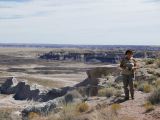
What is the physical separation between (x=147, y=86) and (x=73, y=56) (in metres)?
174

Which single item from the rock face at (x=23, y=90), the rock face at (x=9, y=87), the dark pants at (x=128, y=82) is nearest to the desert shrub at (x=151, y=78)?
the dark pants at (x=128, y=82)

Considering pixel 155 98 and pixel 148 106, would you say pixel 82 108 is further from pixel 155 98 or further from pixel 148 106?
pixel 155 98

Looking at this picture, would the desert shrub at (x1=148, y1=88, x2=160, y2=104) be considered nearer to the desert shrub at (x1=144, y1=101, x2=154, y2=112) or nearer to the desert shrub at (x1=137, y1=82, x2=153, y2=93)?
the desert shrub at (x1=144, y1=101, x2=154, y2=112)

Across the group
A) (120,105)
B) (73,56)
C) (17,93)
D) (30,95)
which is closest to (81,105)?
(120,105)

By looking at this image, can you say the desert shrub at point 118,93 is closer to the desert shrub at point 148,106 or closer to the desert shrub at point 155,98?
the desert shrub at point 155,98

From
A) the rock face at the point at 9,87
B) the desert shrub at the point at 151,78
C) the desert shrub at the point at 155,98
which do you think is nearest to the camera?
the desert shrub at the point at 155,98

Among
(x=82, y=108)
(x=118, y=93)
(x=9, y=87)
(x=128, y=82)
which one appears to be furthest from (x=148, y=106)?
(x=9, y=87)

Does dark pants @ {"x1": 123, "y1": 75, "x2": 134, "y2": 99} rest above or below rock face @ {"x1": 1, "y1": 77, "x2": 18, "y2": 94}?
above

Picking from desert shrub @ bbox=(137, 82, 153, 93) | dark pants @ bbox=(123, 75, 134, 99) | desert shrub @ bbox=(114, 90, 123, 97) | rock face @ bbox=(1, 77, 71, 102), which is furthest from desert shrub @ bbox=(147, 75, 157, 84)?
rock face @ bbox=(1, 77, 71, 102)

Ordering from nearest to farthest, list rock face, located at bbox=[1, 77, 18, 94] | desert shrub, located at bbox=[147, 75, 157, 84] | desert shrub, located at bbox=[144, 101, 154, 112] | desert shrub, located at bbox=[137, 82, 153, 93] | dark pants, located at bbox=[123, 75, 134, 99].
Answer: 1. desert shrub, located at bbox=[144, 101, 154, 112]
2. dark pants, located at bbox=[123, 75, 134, 99]
3. desert shrub, located at bbox=[137, 82, 153, 93]
4. desert shrub, located at bbox=[147, 75, 157, 84]
5. rock face, located at bbox=[1, 77, 18, 94]

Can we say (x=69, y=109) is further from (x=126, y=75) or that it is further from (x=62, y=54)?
(x=62, y=54)

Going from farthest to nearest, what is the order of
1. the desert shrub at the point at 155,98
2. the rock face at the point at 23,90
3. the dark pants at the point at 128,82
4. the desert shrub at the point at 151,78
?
the rock face at the point at 23,90, the desert shrub at the point at 151,78, the dark pants at the point at 128,82, the desert shrub at the point at 155,98

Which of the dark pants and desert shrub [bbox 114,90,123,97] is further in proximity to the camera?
desert shrub [bbox 114,90,123,97]

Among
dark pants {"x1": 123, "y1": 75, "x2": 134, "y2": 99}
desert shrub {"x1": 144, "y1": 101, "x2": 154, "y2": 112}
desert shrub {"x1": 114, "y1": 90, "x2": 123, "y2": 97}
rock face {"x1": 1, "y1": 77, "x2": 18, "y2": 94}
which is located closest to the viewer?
desert shrub {"x1": 144, "y1": 101, "x2": 154, "y2": 112}
